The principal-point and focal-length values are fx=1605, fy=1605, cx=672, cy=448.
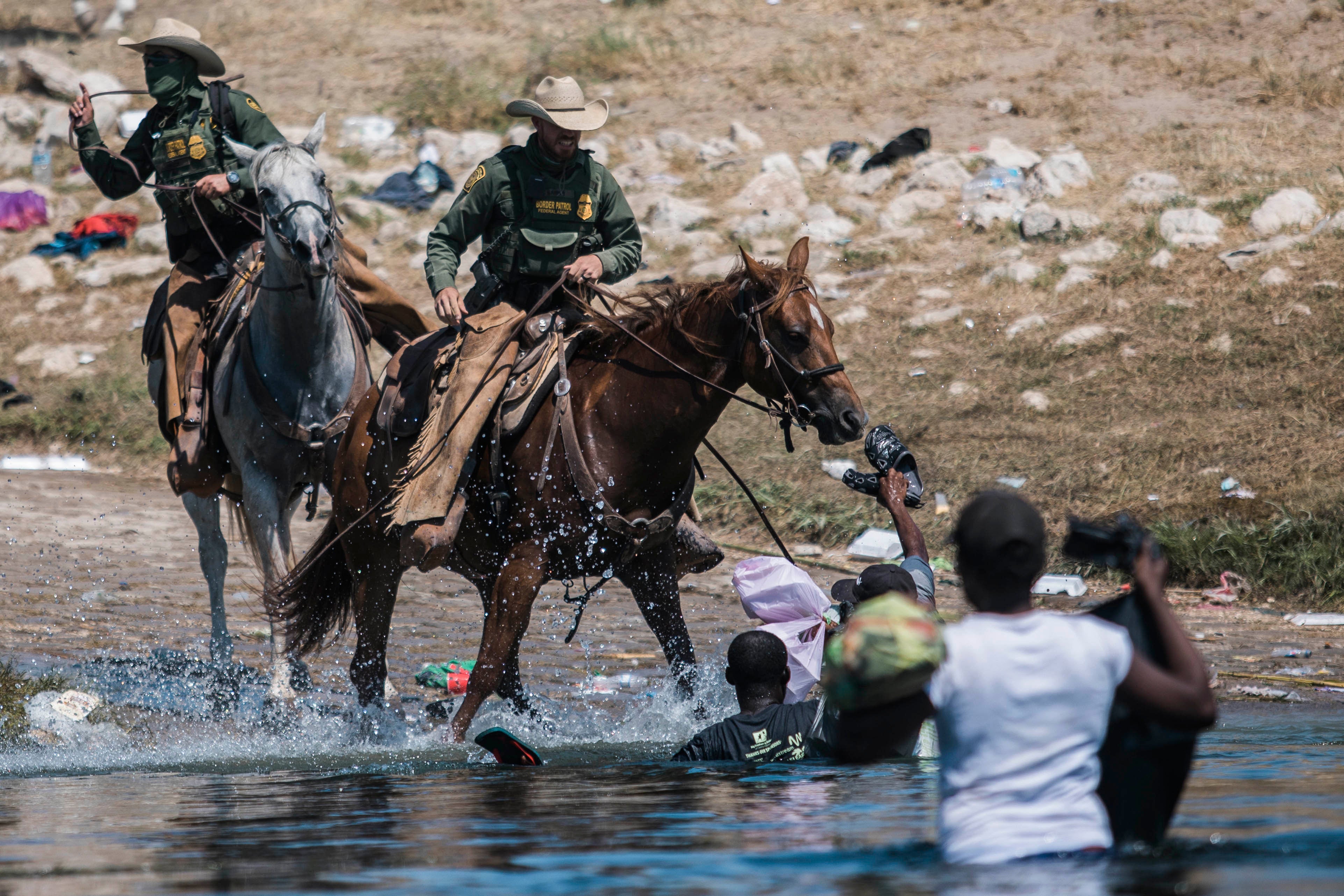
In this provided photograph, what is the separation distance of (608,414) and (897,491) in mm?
1601

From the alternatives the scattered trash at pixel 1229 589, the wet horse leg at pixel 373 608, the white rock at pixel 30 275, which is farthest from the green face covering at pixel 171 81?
the white rock at pixel 30 275

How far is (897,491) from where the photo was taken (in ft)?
17.9

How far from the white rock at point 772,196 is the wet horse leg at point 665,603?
10.3 meters

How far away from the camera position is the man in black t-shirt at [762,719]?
581cm

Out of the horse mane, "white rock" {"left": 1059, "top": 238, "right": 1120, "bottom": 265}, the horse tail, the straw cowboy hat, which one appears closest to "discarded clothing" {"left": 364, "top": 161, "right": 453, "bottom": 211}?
"white rock" {"left": 1059, "top": 238, "right": 1120, "bottom": 265}

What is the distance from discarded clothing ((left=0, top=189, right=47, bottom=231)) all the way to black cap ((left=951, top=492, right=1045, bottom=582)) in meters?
18.1

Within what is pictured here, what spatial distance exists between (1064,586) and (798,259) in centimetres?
427

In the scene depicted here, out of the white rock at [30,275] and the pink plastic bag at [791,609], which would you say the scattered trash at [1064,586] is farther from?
the white rock at [30,275]

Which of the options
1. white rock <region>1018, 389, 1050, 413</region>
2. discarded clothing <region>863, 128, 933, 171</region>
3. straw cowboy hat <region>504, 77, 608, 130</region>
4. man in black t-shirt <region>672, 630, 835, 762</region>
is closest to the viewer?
man in black t-shirt <region>672, 630, 835, 762</region>

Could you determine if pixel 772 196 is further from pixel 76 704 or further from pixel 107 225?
pixel 76 704

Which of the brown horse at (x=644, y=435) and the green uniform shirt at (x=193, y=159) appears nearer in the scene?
the brown horse at (x=644, y=435)

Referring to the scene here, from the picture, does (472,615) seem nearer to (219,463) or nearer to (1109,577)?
(219,463)

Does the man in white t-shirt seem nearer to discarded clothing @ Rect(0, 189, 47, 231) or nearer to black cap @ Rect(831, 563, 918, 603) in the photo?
black cap @ Rect(831, 563, 918, 603)

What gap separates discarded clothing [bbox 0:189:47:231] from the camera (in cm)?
1905
